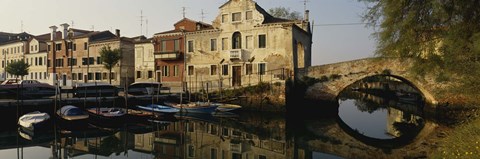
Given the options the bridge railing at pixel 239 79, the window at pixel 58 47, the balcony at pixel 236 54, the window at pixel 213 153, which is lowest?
the window at pixel 213 153

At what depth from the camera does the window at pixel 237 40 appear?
98.0ft

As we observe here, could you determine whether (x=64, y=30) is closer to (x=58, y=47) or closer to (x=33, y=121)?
(x=58, y=47)

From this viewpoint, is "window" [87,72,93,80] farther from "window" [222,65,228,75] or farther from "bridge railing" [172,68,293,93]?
"window" [222,65,228,75]

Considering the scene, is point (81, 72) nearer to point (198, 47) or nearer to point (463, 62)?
point (198, 47)

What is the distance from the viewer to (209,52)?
31.6m

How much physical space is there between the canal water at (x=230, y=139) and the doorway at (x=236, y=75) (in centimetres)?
621

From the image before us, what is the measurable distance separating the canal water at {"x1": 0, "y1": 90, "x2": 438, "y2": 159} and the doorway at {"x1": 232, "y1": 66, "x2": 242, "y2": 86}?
20.4ft

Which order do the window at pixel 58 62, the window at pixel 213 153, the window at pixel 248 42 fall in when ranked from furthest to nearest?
1. the window at pixel 58 62
2. the window at pixel 248 42
3. the window at pixel 213 153

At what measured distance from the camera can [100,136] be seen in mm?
17766

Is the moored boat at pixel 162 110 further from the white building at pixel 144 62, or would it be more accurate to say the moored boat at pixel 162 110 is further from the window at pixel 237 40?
the white building at pixel 144 62

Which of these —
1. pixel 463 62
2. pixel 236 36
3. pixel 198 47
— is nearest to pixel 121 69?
pixel 198 47

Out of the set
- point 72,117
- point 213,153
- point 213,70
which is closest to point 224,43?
point 213,70

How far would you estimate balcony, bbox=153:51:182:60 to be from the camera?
33.3m

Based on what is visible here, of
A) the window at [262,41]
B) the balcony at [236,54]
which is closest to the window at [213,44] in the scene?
the balcony at [236,54]
